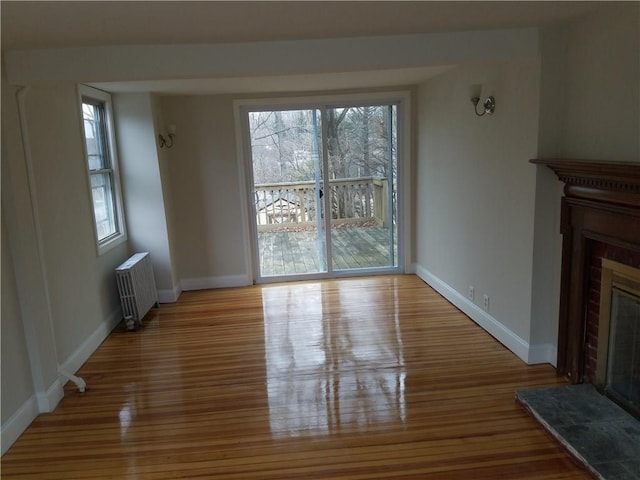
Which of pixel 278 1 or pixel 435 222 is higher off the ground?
pixel 278 1

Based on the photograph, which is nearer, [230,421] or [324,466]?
[324,466]

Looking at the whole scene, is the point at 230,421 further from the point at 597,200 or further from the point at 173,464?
the point at 597,200

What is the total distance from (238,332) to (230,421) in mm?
1349

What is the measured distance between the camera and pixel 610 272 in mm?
2488

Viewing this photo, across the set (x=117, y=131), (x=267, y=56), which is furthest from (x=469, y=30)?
(x=117, y=131)

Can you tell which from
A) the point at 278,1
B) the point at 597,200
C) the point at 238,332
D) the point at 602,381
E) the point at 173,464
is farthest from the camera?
the point at 238,332

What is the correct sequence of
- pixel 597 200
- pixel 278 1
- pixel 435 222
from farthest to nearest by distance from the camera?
pixel 435 222
pixel 597 200
pixel 278 1

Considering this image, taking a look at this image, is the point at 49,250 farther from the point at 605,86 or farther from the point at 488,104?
the point at 605,86

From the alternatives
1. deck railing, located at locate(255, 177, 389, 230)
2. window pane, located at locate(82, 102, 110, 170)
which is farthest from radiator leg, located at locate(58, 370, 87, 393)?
deck railing, located at locate(255, 177, 389, 230)

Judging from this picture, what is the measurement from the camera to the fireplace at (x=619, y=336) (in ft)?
7.75

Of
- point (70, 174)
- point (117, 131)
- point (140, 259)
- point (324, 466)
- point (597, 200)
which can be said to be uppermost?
point (117, 131)

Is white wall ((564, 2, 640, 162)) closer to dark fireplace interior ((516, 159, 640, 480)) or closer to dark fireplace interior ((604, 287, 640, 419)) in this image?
dark fireplace interior ((516, 159, 640, 480))

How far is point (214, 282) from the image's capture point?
5305 millimetres

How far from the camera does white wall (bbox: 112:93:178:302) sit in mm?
4441
